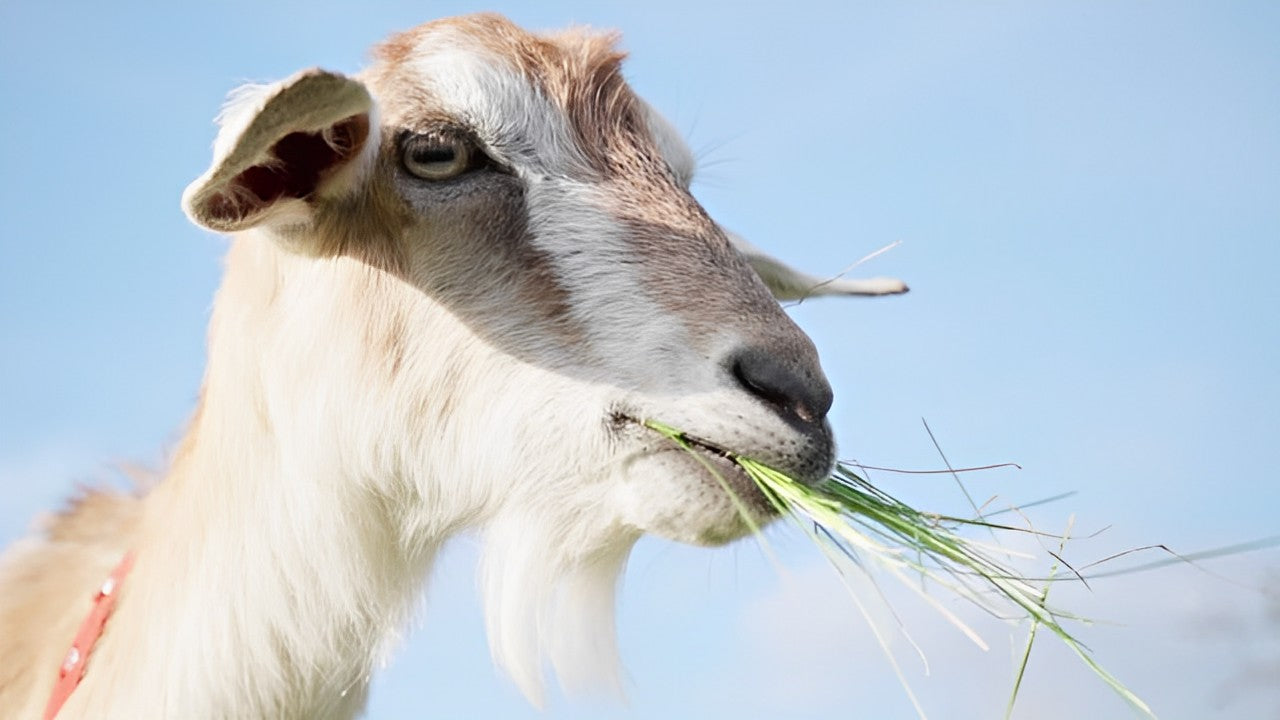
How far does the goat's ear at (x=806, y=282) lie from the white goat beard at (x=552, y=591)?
1.15 m

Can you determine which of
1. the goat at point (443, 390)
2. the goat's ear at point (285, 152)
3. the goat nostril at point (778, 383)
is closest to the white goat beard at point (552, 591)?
the goat at point (443, 390)

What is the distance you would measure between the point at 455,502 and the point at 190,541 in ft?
2.47

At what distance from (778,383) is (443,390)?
2.74 ft

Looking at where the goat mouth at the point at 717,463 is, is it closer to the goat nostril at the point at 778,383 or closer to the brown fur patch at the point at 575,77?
the goat nostril at the point at 778,383

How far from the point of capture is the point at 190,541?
3023mm

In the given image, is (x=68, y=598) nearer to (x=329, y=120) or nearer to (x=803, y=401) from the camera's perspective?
(x=329, y=120)

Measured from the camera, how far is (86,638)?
3.17m

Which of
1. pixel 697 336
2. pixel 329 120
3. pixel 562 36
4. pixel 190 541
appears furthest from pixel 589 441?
pixel 562 36

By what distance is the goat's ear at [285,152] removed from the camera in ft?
7.82

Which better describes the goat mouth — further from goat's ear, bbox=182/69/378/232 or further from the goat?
goat's ear, bbox=182/69/378/232

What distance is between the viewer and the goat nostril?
2535mm

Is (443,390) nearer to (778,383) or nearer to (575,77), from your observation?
(778,383)

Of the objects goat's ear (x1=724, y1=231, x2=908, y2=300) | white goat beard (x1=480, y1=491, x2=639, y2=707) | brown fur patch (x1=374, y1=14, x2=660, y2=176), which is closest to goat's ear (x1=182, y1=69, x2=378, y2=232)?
brown fur patch (x1=374, y1=14, x2=660, y2=176)

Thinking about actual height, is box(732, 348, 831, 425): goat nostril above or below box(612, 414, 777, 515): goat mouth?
above
